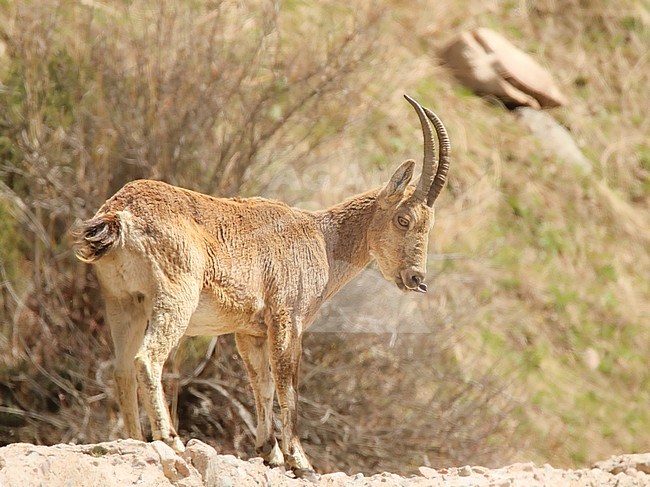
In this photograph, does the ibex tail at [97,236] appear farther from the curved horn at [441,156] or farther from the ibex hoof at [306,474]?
the curved horn at [441,156]

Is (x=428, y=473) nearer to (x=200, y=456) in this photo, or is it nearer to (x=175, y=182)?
(x=200, y=456)

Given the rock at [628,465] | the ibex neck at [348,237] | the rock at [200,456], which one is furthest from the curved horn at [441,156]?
the rock at [628,465]

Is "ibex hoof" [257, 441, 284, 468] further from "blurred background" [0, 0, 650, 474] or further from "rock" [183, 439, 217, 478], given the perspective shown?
"blurred background" [0, 0, 650, 474]

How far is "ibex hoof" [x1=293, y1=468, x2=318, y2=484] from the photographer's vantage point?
7.37 meters

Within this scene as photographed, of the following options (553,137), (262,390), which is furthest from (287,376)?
(553,137)

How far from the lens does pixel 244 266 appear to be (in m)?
7.49

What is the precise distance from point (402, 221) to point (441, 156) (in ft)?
1.74

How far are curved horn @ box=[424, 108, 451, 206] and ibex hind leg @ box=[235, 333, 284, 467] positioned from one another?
4.91 ft

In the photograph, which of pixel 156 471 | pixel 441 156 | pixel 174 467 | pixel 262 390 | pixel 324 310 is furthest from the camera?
pixel 324 310

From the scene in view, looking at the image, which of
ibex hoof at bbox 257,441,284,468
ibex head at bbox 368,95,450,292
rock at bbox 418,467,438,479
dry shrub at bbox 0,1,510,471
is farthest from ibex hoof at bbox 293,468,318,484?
dry shrub at bbox 0,1,510,471

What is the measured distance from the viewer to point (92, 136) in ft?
42.2

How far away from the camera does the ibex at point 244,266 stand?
6.96 meters

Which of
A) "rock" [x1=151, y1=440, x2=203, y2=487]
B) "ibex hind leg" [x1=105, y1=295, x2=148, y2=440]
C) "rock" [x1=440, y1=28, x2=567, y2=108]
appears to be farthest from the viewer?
"rock" [x1=440, y1=28, x2=567, y2=108]

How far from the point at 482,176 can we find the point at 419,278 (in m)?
9.56
